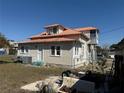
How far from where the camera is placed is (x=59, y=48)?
821 inches

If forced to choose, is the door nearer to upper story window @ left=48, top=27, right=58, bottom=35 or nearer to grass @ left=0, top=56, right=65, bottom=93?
upper story window @ left=48, top=27, right=58, bottom=35

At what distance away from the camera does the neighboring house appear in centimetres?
1991

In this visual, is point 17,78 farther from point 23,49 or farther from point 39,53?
point 23,49

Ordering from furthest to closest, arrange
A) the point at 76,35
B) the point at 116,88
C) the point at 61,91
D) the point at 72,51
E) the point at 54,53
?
the point at 76,35 < the point at 54,53 < the point at 72,51 < the point at 116,88 < the point at 61,91

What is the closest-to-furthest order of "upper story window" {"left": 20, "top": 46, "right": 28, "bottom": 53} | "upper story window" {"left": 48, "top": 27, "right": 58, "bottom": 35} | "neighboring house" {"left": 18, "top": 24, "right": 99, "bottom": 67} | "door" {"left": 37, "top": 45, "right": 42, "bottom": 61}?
1. "neighboring house" {"left": 18, "top": 24, "right": 99, "bottom": 67}
2. "door" {"left": 37, "top": 45, "right": 42, "bottom": 61}
3. "upper story window" {"left": 20, "top": 46, "right": 28, "bottom": 53}
4. "upper story window" {"left": 48, "top": 27, "right": 58, "bottom": 35}

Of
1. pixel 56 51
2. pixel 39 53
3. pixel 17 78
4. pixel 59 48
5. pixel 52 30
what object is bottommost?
pixel 17 78

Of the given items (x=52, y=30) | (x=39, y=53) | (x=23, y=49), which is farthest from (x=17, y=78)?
(x=52, y=30)

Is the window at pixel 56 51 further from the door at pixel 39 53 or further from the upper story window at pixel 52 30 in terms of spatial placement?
the upper story window at pixel 52 30

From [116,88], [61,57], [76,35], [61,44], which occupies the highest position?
[76,35]

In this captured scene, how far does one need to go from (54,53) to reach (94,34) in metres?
10.6

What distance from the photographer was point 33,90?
8836 mm

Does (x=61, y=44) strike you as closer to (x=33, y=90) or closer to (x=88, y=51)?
(x=88, y=51)

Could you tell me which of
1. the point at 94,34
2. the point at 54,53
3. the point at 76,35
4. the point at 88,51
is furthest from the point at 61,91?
the point at 94,34

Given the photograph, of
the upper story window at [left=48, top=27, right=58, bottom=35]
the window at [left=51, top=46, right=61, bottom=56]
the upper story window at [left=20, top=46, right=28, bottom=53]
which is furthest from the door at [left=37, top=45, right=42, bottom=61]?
the upper story window at [left=48, top=27, right=58, bottom=35]
